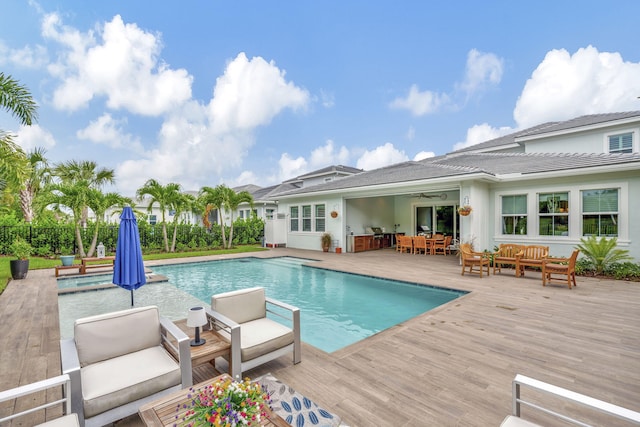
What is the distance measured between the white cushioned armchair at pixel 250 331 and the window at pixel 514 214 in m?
10.1

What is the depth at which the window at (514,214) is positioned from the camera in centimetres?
1058

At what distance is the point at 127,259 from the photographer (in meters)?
5.39

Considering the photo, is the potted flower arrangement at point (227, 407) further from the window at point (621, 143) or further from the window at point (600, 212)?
the window at point (621, 143)

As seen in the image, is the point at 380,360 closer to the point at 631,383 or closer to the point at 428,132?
the point at 631,383

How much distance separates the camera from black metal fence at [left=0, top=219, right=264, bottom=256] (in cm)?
1314

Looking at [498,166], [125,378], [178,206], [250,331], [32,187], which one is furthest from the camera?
[32,187]

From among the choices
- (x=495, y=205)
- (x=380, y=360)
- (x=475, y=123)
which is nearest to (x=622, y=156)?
(x=495, y=205)

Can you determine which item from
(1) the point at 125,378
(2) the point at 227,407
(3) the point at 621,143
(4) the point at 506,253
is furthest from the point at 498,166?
(1) the point at 125,378

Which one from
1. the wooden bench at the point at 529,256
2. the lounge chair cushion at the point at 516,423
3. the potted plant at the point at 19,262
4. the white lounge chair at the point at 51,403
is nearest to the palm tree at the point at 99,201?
the potted plant at the point at 19,262

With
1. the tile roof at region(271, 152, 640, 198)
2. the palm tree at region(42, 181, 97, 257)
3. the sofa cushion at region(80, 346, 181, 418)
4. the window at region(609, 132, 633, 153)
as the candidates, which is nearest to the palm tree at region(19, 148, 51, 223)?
the palm tree at region(42, 181, 97, 257)

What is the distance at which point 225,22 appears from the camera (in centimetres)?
1498

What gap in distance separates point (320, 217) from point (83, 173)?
1355cm

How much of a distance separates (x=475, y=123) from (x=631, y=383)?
75.6 ft

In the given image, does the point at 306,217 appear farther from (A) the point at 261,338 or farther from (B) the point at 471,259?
(A) the point at 261,338
